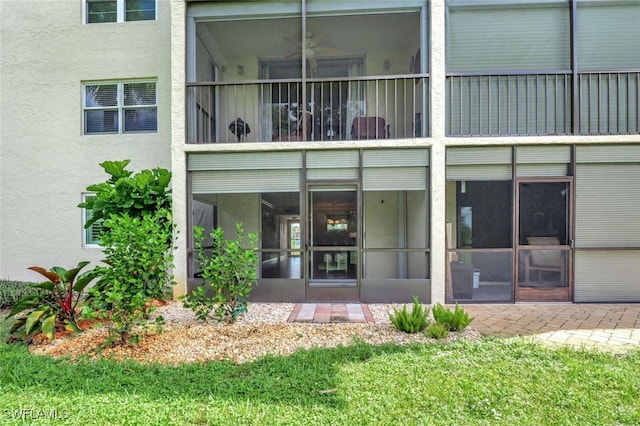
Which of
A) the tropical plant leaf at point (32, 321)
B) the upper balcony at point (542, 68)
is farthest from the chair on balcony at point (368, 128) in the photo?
the tropical plant leaf at point (32, 321)

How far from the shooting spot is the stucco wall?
7.89 metres

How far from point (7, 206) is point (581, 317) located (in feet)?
38.8

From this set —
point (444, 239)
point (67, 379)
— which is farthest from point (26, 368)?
point (444, 239)

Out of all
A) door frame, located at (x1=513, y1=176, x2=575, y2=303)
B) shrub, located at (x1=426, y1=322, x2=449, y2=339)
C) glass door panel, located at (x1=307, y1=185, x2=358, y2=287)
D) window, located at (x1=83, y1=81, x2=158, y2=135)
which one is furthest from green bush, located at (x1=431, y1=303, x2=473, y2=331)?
window, located at (x1=83, y1=81, x2=158, y2=135)

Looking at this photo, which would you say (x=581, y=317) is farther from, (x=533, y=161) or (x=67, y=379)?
(x=67, y=379)

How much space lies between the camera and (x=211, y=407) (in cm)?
276

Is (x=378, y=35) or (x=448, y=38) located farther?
(x=378, y=35)

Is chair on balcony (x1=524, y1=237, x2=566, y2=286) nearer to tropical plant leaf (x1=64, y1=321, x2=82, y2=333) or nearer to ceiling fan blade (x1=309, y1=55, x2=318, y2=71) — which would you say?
ceiling fan blade (x1=309, y1=55, x2=318, y2=71)

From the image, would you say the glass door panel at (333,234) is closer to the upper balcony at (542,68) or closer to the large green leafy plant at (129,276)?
the upper balcony at (542,68)

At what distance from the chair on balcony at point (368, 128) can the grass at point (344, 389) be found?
14.4ft

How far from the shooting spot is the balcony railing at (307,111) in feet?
22.1

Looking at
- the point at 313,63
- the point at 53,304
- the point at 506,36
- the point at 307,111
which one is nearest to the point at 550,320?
the point at 506,36

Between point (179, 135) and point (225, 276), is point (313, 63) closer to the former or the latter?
point (179, 135)

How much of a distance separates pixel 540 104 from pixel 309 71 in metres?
4.97
